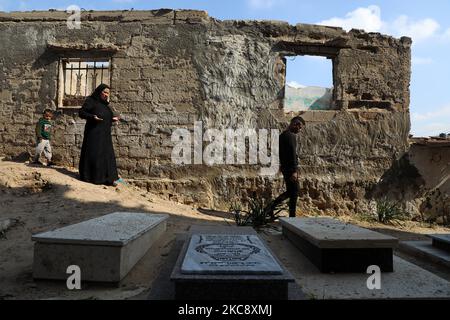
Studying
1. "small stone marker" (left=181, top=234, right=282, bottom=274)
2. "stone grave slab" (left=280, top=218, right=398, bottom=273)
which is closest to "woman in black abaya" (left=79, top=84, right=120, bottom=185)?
"small stone marker" (left=181, top=234, right=282, bottom=274)

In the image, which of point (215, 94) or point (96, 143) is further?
point (215, 94)

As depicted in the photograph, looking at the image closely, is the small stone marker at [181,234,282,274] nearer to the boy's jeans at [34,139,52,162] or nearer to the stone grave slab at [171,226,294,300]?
the stone grave slab at [171,226,294,300]

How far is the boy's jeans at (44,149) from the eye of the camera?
7.38 m

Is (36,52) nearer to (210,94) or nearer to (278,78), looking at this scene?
(210,94)

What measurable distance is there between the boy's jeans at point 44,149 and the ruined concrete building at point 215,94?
0.34 meters

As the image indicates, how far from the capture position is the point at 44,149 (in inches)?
293

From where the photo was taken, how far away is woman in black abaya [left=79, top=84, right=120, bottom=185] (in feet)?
21.6

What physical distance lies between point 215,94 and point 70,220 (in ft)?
13.1

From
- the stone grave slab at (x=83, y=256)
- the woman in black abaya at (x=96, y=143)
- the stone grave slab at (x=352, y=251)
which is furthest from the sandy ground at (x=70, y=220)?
the stone grave slab at (x=352, y=251)

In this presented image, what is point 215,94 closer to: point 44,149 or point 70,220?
point 44,149

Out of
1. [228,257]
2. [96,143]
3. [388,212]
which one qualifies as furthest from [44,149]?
[388,212]

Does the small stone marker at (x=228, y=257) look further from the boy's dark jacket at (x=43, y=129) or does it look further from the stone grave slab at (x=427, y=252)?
the boy's dark jacket at (x=43, y=129)

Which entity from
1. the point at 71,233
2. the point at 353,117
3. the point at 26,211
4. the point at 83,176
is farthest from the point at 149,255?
the point at 353,117

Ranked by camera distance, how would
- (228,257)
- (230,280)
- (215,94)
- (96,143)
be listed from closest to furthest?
1. (230,280)
2. (228,257)
3. (96,143)
4. (215,94)
